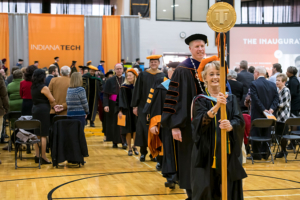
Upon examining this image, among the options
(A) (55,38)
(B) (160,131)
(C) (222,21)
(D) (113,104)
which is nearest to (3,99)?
(D) (113,104)

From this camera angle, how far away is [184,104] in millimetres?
3850

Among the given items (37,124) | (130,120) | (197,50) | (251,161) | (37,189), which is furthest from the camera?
(130,120)

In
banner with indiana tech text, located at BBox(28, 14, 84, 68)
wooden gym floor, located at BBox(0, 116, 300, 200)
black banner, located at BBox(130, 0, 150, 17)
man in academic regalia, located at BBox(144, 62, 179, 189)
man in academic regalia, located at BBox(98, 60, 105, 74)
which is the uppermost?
black banner, located at BBox(130, 0, 150, 17)

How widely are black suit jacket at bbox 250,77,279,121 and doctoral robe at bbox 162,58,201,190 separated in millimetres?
3671

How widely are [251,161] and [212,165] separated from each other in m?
4.35

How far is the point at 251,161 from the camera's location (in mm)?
7137

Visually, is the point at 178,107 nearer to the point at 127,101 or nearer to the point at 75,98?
the point at 75,98

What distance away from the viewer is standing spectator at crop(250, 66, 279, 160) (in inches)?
286

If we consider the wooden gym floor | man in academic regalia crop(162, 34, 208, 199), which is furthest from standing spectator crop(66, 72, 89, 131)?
man in academic regalia crop(162, 34, 208, 199)

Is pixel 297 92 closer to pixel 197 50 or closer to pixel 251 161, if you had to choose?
pixel 251 161

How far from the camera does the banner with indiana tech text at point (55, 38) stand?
16766mm

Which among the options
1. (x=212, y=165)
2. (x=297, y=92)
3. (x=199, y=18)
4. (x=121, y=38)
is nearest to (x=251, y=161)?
(x=297, y=92)

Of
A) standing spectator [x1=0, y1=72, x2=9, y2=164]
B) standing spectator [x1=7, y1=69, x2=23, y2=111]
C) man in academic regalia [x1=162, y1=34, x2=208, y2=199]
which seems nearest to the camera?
man in academic regalia [x1=162, y1=34, x2=208, y2=199]

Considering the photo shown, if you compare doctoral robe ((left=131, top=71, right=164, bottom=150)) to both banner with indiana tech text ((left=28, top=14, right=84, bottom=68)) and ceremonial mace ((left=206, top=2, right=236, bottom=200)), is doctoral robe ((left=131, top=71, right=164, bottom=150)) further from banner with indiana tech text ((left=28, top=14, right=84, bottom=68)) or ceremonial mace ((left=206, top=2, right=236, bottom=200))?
banner with indiana tech text ((left=28, top=14, right=84, bottom=68))
